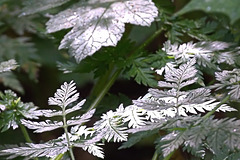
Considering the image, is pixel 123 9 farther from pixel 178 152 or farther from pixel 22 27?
pixel 22 27

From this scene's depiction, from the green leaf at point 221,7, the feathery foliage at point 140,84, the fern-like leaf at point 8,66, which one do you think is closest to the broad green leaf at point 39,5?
the feathery foliage at point 140,84

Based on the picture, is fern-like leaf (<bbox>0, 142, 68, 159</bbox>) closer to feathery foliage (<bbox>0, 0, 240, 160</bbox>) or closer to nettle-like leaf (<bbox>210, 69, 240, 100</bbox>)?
feathery foliage (<bbox>0, 0, 240, 160</bbox>)

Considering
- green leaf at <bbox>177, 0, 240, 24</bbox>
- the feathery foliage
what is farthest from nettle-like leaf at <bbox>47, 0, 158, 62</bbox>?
green leaf at <bbox>177, 0, 240, 24</bbox>

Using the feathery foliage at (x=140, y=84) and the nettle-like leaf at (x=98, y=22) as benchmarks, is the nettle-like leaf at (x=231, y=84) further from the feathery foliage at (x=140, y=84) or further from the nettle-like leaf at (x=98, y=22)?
the nettle-like leaf at (x=98, y=22)

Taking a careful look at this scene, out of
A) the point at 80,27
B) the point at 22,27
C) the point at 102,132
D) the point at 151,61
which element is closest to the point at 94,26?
the point at 80,27

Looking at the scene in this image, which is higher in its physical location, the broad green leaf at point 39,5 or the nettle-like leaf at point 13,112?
the broad green leaf at point 39,5

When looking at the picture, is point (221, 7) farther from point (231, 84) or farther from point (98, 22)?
point (98, 22)
